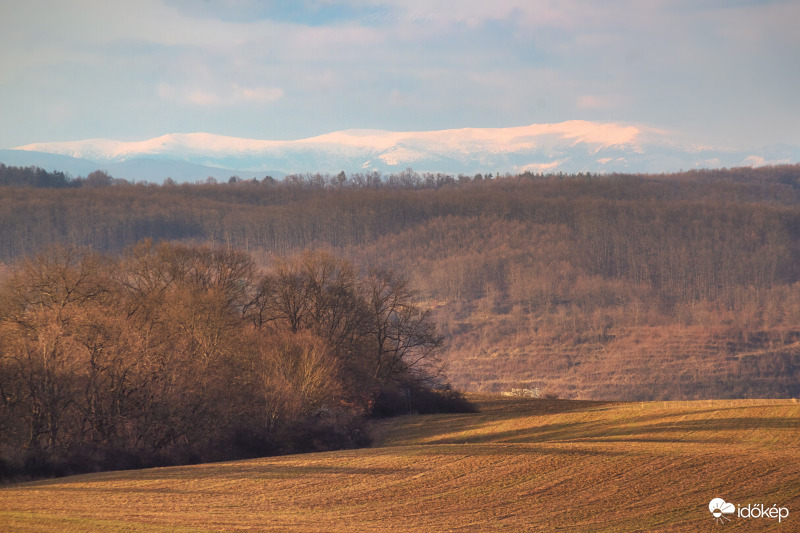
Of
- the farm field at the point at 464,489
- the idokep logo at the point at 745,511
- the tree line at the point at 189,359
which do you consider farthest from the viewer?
the tree line at the point at 189,359

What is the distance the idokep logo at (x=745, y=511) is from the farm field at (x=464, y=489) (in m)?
0.25

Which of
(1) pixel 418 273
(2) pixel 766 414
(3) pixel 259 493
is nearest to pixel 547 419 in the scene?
(2) pixel 766 414

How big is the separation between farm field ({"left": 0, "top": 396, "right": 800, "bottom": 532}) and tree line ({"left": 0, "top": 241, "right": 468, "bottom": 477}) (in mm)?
6623

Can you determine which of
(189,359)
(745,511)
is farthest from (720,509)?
(189,359)

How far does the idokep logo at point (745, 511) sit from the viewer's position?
2043cm

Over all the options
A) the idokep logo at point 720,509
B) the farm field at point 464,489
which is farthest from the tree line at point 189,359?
the idokep logo at point 720,509

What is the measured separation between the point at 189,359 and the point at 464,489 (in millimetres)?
21314

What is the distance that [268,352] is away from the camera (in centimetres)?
4538

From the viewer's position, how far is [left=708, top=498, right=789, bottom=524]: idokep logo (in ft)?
67.0

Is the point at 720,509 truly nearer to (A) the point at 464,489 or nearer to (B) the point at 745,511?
(B) the point at 745,511

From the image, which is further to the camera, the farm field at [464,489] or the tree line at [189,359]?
the tree line at [189,359]

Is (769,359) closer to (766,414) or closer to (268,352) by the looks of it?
(766,414)

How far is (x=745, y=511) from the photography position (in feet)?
69.1

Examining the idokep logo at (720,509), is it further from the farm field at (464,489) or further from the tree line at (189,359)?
the tree line at (189,359)
